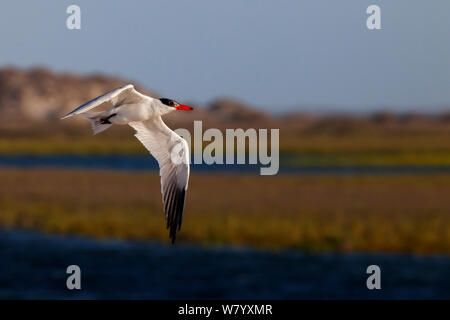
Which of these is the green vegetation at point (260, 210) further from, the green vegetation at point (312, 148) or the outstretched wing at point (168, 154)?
the outstretched wing at point (168, 154)

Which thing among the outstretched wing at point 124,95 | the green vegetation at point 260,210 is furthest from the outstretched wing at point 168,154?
the green vegetation at point 260,210

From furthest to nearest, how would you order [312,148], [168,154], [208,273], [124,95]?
[312,148] < [208,273] < [168,154] < [124,95]

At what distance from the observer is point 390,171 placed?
191ft

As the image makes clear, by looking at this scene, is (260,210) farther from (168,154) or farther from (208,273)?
(168,154)

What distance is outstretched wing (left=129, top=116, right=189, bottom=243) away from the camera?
8.79m

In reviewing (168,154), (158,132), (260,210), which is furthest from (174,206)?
(260,210)

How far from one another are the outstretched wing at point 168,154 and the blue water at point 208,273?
1838 centimetres

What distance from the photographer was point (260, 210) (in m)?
36.2

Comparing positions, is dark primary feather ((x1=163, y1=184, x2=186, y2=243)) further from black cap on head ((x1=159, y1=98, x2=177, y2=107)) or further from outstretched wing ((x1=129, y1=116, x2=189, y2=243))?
black cap on head ((x1=159, y1=98, x2=177, y2=107))

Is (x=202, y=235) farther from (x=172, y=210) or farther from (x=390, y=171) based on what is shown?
(x=390, y=171)

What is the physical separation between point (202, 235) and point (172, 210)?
23.4 meters

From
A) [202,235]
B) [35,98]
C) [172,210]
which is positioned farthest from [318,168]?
[35,98]

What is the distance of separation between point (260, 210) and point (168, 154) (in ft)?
89.5

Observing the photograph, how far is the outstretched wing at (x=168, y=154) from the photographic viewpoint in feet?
28.8
